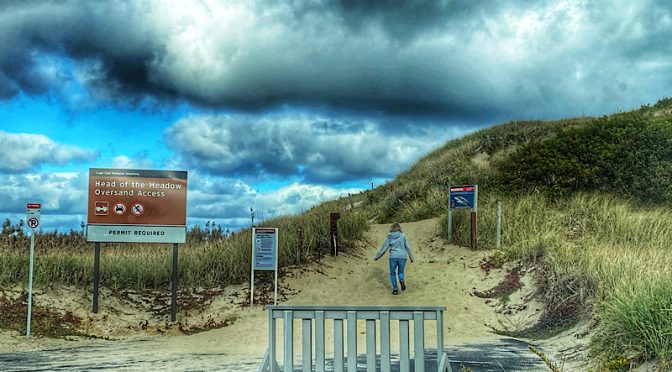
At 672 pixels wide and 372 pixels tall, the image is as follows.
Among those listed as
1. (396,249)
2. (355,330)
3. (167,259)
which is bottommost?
(355,330)

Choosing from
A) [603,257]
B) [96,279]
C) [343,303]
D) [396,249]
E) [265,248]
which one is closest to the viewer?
[603,257]

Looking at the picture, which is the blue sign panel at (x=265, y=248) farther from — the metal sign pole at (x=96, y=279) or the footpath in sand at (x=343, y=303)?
the metal sign pole at (x=96, y=279)

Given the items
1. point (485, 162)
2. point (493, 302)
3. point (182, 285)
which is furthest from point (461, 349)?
point (485, 162)

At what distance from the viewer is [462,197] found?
20.2m

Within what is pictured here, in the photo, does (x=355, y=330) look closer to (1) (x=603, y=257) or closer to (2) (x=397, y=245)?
(1) (x=603, y=257)

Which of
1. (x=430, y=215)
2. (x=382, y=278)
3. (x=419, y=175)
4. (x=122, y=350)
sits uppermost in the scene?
(x=419, y=175)

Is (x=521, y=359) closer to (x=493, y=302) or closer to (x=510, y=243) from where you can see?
(x=493, y=302)

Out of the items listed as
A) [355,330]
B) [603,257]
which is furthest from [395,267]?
[355,330]

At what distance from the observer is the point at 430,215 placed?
2558 cm

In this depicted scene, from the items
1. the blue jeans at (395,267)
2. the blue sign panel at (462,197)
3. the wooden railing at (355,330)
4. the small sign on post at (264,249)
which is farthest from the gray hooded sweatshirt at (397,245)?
the wooden railing at (355,330)

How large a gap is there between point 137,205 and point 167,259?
296 centimetres

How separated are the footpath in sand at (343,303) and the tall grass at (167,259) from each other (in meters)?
0.76

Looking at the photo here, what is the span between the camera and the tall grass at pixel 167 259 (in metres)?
18.2

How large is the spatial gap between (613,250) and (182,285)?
11.4m
